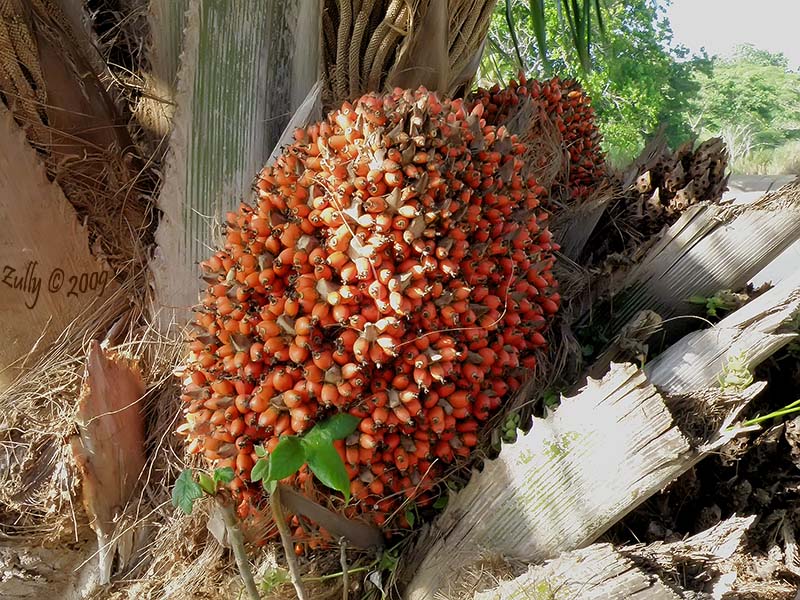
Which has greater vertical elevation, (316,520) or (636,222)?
(636,222)

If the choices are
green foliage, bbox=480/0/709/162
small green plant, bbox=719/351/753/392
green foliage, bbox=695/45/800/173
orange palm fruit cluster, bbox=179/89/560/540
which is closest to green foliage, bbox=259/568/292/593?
orange palm fruit cluster, bbox=179/89/560/540

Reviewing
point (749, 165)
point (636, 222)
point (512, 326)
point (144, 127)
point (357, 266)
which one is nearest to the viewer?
point (357, 266)

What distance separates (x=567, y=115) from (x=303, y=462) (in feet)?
5.75

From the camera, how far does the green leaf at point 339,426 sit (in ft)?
4.29

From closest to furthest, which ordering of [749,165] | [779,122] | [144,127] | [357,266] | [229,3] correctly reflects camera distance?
[357,266] < [229,3] < [144,127] < [749,165] < [779,122]

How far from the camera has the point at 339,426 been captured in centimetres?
133

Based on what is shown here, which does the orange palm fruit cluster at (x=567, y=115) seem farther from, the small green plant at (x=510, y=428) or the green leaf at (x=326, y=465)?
the green leaf at (x=326, y=465)

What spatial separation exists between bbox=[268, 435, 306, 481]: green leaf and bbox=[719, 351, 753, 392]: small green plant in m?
0.86

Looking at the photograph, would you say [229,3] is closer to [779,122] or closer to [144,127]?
[144,127]

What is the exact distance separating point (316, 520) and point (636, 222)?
4.43 ft

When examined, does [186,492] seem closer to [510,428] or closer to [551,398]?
[510,428]

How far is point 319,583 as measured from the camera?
152cm

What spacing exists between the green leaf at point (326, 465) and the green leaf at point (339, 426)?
0.08m

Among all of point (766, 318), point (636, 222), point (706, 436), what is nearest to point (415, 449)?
point (706, 436)
